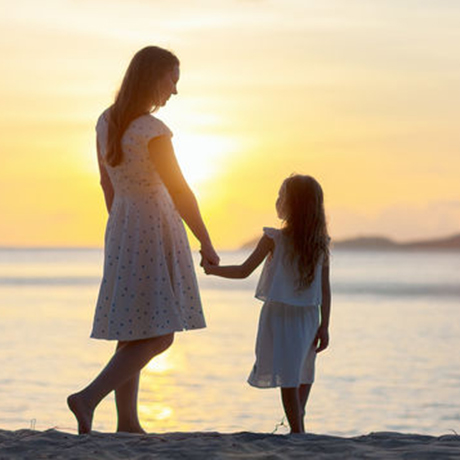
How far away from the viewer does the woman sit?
512 centimetres

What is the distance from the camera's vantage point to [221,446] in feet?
15.8

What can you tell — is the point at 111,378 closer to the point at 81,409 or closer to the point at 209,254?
the point at 81,409

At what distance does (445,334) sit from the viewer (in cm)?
1767

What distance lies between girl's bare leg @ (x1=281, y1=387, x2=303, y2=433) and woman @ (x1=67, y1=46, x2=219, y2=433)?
1.98ft

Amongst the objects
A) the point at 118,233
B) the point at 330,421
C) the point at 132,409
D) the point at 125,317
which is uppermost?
the point at 118,233

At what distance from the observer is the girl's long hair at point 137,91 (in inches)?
203

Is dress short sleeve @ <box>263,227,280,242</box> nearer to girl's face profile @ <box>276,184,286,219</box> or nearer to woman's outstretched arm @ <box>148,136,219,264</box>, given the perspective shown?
girl's face profile @ <box>276,184,286,219</box>

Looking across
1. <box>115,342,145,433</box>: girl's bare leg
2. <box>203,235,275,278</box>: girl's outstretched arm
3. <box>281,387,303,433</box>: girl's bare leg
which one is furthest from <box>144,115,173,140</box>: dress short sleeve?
<box>281,387,303,433</box>: girl's bare leg

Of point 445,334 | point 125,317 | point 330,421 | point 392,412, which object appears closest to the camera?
point 125,317

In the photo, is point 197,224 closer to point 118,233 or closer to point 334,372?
point 118,233

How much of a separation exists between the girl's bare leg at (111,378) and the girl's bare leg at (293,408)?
75 centimetres

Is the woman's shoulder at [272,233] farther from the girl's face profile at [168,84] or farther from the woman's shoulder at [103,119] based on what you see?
the woman's shoulder at [103,119]

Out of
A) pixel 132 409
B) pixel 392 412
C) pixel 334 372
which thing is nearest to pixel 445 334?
pixel 334 372

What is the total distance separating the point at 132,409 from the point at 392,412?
17.3 ft
